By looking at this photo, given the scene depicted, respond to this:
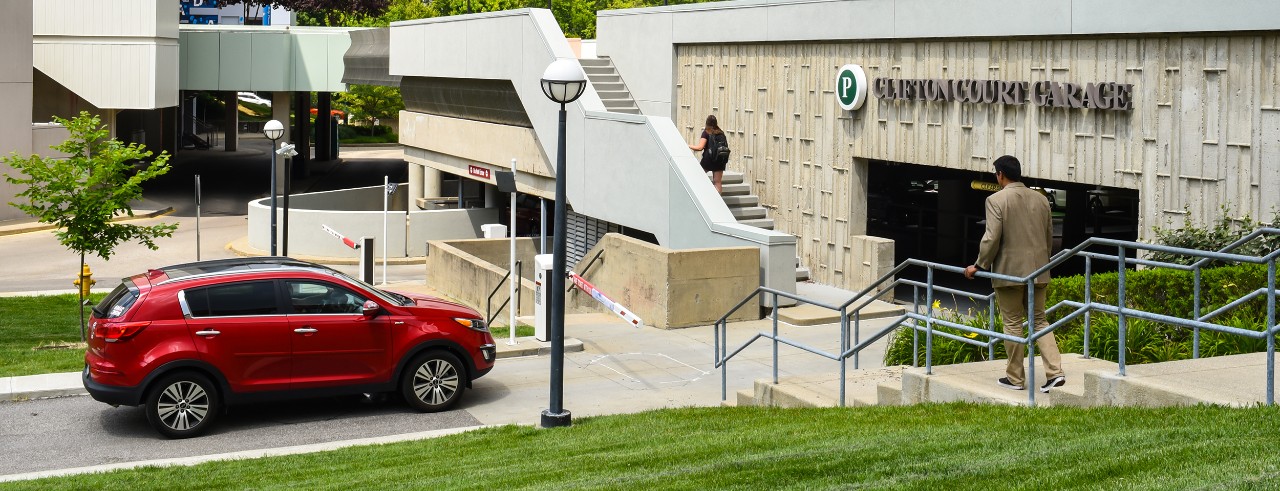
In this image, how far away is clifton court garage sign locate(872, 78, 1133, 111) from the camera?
17938 millimetres

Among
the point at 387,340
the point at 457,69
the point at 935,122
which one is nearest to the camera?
the point at 387,340

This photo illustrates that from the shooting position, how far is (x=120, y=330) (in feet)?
40.3

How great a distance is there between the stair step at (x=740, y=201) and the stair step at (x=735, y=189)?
18 centimetres

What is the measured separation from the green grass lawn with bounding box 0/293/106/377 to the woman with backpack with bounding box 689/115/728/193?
33.5 ft

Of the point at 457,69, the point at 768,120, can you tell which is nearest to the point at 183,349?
the point at 768,120

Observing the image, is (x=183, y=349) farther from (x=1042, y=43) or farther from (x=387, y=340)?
(x=1042, y=43)

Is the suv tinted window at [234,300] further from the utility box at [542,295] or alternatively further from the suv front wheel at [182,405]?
the utility box at [542,295]

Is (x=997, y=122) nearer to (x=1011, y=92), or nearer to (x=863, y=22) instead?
(x=1011, y=92)

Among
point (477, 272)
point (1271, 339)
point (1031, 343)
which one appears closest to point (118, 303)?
point (1031, 343)

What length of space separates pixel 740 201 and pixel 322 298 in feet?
39.7

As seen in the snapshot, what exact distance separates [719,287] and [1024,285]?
924cm

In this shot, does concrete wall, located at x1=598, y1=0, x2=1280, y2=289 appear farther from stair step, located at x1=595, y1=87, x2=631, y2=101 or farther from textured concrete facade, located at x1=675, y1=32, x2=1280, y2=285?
stair step, located at x1=595, y1=87, x2=631, y2=101

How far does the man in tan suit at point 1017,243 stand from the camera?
32.9 ft

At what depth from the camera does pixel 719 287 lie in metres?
19.4
